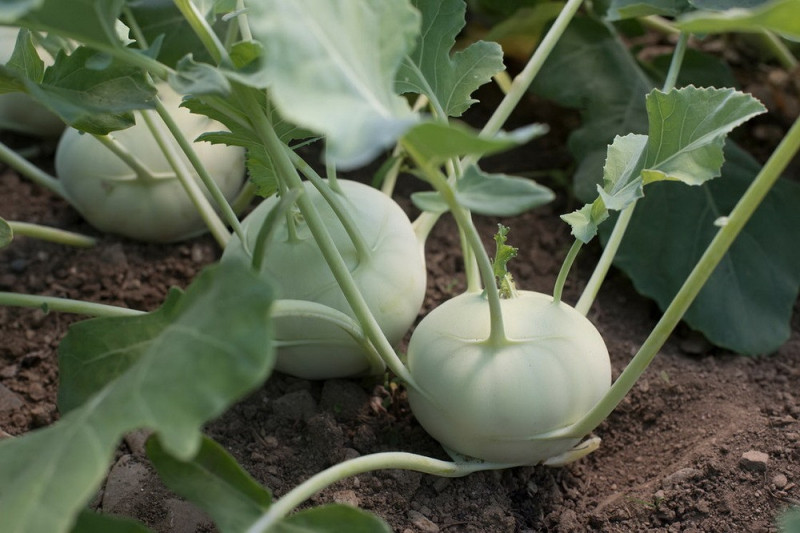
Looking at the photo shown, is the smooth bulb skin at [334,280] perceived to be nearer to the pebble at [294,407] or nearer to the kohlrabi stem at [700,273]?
the pebble at [294,407]

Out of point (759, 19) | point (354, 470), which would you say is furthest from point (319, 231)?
point (759, 19)

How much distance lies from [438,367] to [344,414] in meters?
0.21

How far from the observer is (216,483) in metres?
0.82

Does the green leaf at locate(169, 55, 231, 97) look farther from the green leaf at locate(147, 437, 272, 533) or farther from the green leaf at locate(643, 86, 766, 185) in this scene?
the green leaf at locate(643, 86, 766, 185)

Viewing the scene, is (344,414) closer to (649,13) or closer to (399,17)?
(399,17)

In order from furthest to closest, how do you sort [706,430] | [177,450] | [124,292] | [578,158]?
1. [578,158]
2. [124,292]
3. [706,430]
4. [177,450]

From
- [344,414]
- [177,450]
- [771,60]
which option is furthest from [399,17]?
[771,60]

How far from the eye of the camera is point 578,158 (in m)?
1.61

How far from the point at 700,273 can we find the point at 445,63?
430mm

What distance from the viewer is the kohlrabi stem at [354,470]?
781mm

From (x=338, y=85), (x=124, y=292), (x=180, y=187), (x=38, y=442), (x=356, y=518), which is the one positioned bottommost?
(x=124, y=292)

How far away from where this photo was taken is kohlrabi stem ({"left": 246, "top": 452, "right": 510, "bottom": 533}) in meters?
0.78

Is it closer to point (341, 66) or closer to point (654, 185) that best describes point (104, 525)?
point (341, 66)

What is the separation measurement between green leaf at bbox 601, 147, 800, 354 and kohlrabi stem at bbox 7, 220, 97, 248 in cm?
90
